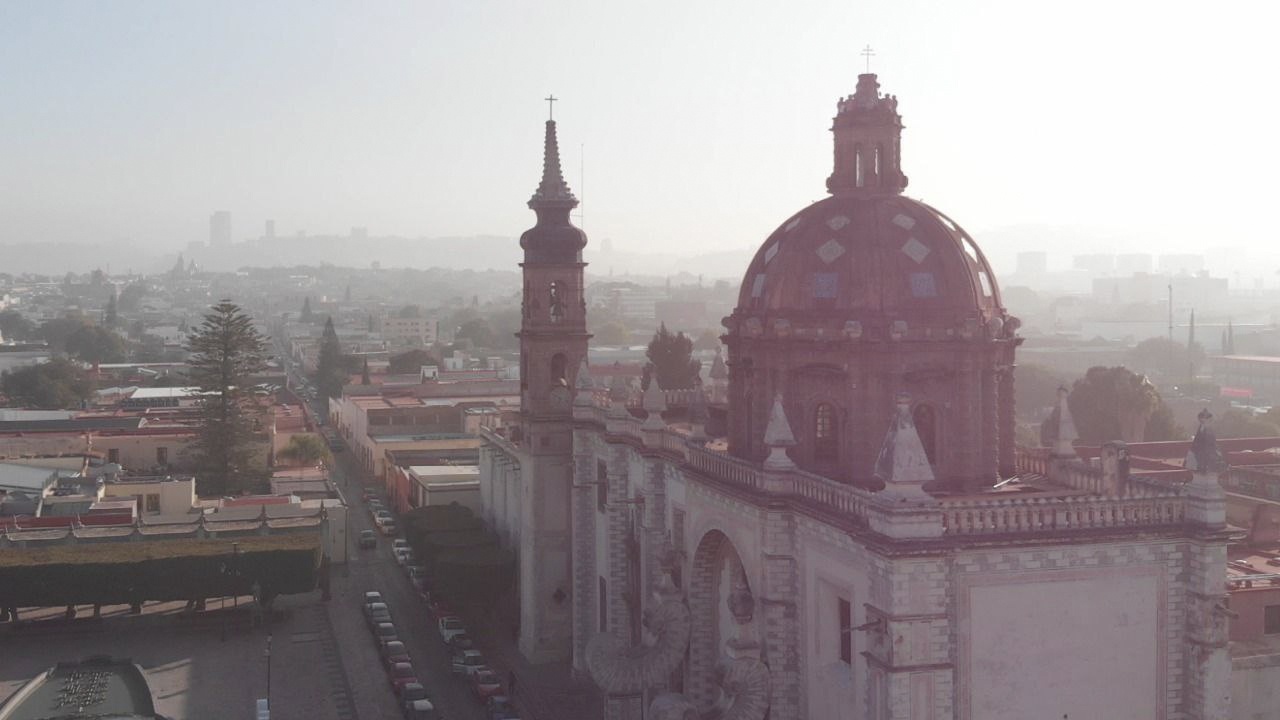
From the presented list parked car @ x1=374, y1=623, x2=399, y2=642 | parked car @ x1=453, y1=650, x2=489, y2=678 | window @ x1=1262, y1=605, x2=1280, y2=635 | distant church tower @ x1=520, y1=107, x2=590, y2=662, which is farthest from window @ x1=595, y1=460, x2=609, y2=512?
window @ x1=1262, y1=605, x2=1280, y2=635

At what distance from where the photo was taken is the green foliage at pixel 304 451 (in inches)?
3233

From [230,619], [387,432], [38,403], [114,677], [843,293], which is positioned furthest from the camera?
[38,403]

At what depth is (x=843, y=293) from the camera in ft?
101

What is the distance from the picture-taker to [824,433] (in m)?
31.1

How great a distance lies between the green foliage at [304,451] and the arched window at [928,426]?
57.3 m

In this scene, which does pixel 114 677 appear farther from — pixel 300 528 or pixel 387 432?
pixel 387 432

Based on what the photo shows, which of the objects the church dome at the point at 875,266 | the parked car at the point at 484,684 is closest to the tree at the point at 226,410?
the parked car at the point at 484,684

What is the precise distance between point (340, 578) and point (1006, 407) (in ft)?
116

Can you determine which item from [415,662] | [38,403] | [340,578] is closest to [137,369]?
[38,403]

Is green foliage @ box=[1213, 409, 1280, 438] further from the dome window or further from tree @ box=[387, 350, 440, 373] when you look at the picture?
tree @ box=[387, 350, 440, 373]

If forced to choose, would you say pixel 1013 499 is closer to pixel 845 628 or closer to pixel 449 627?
pixel 845 628

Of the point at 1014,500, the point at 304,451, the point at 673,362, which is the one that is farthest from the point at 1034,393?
the point at 1014,500

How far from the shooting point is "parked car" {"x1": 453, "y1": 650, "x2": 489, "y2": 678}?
144 feet

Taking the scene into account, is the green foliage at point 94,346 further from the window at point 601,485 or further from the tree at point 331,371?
the window at point 601,485
